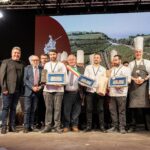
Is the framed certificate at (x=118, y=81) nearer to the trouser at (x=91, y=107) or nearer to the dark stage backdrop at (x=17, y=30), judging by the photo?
the trouser at (x=91, y=107)

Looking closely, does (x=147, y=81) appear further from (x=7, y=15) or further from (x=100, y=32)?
(x=7, y=15)

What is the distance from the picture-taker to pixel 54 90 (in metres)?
6.50

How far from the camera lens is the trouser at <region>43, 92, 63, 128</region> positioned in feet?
21.4

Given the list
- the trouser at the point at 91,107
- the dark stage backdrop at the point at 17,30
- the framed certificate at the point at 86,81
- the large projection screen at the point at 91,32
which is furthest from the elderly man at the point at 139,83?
the dark stage backdrop at the point at 17,30

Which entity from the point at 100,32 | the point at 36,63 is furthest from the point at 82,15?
the point at 36,63

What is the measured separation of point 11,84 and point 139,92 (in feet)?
7.16

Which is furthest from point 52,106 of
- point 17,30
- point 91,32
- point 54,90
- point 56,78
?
point 17,30

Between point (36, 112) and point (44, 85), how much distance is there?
2.55 feet

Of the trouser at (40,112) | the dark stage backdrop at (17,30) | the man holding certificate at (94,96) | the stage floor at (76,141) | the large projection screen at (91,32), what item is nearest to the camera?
the stage floor at (76,141)

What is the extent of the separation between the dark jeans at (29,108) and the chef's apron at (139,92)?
5.48 feet

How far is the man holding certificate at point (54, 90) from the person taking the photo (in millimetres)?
6477

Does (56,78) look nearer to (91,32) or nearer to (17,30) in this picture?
(91,32)

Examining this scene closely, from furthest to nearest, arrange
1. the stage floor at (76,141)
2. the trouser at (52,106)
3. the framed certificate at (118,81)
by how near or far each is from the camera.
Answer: the trouser at (52,106) → the framed certificate at (118,81) → the stage floor at (76,141)

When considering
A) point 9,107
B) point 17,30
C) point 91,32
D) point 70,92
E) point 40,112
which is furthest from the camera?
point 17,30
